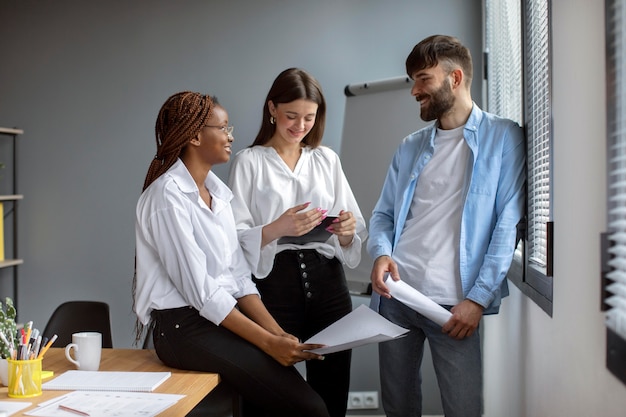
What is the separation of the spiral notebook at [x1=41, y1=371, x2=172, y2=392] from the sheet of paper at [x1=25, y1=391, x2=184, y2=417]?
0.09 feet

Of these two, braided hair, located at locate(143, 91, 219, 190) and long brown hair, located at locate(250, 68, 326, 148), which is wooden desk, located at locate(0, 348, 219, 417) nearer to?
braided hair, located at locate(143, 91, 219, 190)

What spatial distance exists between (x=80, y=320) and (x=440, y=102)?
A: 1771 millimetres

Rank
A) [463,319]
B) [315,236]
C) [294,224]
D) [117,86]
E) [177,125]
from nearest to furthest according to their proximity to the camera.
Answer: [463,319] < [177,125] < [294,224] < [315,236] < [117,86]

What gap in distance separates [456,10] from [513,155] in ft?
6.27

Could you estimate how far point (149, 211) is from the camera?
196 centimetres

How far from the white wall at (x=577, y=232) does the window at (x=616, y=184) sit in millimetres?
62

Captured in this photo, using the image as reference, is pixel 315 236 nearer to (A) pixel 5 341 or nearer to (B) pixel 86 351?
(B) pixel 86 351

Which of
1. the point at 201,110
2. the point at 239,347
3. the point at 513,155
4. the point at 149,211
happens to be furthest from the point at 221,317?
the point at 513,155

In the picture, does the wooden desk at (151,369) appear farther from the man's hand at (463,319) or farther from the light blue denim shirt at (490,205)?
the light blue denim shirt at (490,205)

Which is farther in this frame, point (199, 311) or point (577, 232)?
point (199, 311)

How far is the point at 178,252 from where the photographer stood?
1.92m

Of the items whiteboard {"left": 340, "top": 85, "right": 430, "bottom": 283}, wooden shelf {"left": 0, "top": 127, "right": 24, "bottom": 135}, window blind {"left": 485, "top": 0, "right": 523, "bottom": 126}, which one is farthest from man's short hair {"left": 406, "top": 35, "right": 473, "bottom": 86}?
wooden shelf {"left": 0, "top": 127, "right": 24, "bottom": 135}

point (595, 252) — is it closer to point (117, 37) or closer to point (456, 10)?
point (456, 10)

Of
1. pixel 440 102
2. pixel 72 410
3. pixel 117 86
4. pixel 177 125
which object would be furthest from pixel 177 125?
pixel 117 86
